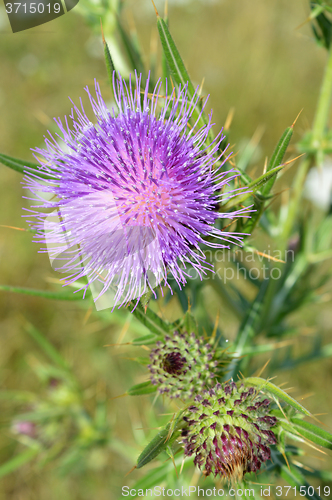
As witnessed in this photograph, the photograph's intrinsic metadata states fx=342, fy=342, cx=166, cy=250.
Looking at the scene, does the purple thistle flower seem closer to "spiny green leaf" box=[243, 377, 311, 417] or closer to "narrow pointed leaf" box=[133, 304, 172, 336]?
"narrow pointed leaf" box=[133, 304, 172, 336]

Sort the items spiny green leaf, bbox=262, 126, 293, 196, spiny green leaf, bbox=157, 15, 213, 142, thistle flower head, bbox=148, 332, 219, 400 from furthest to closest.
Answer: thistle flower head, bbox=148, 332, 219, 400
spiny green leaf, bbox=157, 15, 213, 142
spiny green leaf, bbox=262, 126, 293, 196

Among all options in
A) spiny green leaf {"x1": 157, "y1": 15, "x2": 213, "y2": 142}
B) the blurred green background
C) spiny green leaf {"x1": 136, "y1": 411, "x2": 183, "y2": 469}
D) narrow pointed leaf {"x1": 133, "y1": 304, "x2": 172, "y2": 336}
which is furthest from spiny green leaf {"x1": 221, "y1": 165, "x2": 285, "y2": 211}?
the blurred green background

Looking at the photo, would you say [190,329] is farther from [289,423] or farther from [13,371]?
[13,371]

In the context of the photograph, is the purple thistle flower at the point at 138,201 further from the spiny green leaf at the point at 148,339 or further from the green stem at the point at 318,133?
the green stem at the point at 318,133

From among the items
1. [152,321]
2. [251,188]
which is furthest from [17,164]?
[251,188]

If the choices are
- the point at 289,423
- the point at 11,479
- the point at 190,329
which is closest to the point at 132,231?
the point at 190,329

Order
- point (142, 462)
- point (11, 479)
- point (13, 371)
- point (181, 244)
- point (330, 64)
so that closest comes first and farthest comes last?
point (142, 462) < point (181, 244) < point (330, 64) < point (11, 479) < point (13, 371)
